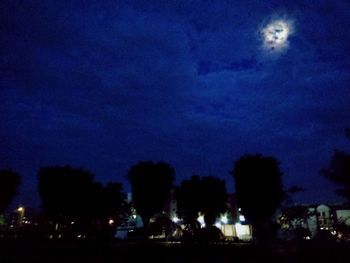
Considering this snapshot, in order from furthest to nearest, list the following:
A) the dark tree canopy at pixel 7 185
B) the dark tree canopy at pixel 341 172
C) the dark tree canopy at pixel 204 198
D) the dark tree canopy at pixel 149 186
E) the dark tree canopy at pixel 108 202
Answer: the dark tree canopy at pixel 204 198 < the dark tree canopy at pixel 108 202 < the dark tree canopy at pixel 7 185 < the dark tree canopy at pixel 149 186 < the dark tree canopy at pixel 341 172

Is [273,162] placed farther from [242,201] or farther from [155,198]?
[155,198]

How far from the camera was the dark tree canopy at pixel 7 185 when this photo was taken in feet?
189

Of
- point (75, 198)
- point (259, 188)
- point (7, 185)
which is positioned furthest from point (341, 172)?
point (7, 185)

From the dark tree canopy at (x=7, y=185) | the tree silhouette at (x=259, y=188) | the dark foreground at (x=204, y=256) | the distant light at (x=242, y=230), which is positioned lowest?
the dark foreground at (x=204, y=256)

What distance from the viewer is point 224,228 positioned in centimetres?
6494

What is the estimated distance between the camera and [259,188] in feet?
133

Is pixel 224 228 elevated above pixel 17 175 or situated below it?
below

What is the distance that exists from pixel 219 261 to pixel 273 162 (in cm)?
2283

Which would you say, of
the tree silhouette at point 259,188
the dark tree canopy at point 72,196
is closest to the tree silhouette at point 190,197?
the dark tree canopy at point 72,196

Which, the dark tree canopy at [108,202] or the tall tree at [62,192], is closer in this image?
the tall tree at [62,192]

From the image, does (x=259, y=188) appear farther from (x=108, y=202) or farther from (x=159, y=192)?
(x=108, y=202)

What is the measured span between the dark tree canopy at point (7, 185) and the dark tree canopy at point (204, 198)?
30266 mm

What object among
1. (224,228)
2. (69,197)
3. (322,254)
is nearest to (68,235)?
(69,197)

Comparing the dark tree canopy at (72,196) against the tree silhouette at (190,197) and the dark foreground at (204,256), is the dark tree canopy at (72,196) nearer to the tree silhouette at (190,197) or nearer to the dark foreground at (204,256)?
the tree silhouette at (190,197)
